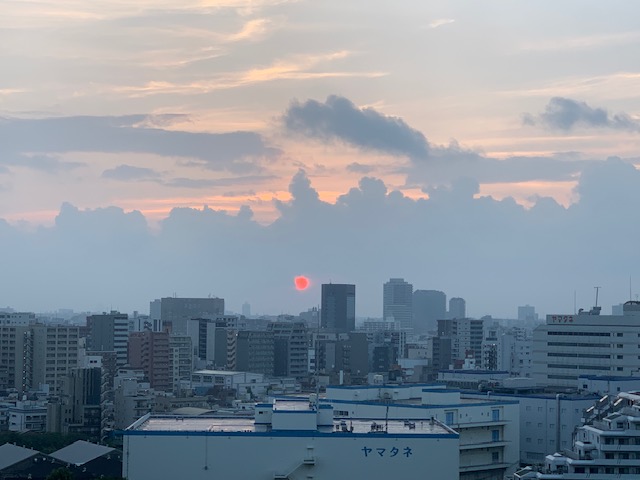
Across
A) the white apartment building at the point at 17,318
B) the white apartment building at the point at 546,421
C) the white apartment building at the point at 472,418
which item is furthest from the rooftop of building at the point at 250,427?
the white apartment building at the point at 17,318

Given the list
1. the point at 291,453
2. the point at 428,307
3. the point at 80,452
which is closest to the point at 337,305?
the point at 428,307

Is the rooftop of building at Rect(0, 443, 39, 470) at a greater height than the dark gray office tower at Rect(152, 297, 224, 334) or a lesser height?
lesser

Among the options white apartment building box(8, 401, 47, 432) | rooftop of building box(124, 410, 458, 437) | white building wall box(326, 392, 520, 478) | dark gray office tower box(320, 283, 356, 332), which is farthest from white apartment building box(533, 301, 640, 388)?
dark gray office tower box(320, 283, 356, 332)

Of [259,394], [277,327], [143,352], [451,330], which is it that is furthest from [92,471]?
[451,330]

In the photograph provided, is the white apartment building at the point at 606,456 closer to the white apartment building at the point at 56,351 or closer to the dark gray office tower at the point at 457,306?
the white apartment building at the point at 56,351

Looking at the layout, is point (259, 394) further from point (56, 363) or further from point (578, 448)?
point (578, 448)

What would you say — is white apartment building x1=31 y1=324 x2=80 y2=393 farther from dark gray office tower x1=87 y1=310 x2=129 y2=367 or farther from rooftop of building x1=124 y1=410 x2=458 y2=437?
rooftop of building x1=124 y1=410 x2=458 y2=437
